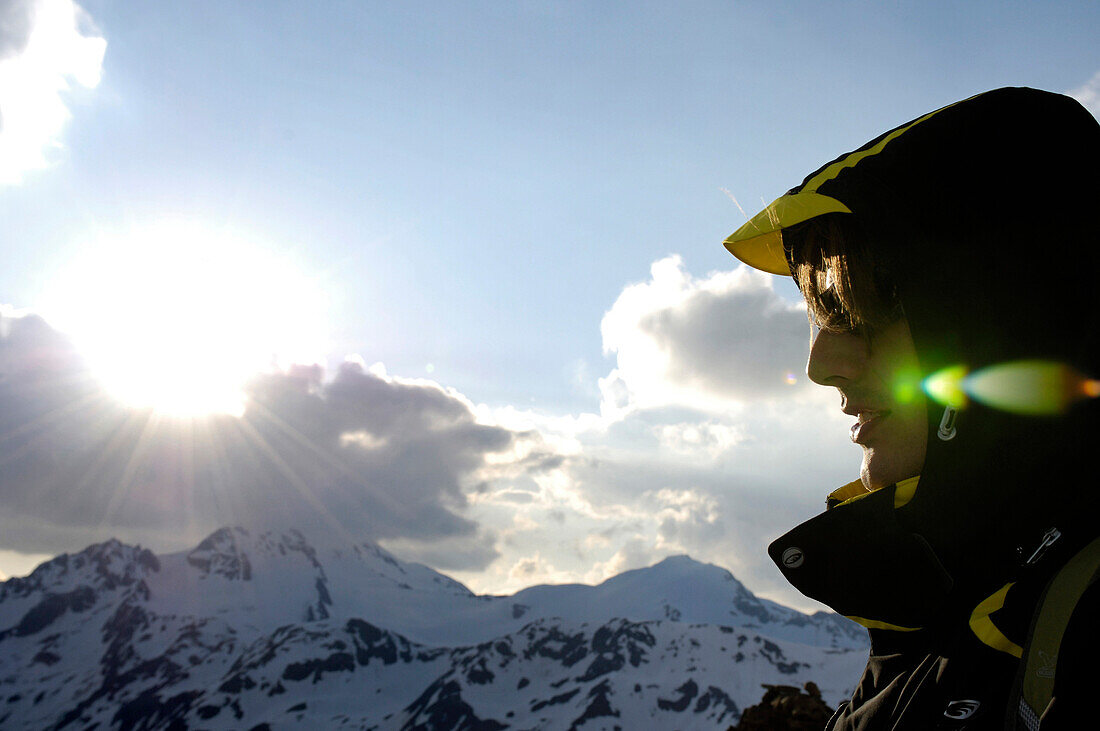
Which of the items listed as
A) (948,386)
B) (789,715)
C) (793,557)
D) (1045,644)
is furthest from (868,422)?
(789,715)

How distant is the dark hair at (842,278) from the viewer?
2125mm

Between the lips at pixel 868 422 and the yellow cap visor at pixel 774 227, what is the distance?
0.64m

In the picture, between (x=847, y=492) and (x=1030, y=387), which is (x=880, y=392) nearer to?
(x=1030, y=387)

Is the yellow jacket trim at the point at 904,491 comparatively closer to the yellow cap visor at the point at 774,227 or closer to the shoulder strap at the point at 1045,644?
the shoulder strap at the point at 1045,644

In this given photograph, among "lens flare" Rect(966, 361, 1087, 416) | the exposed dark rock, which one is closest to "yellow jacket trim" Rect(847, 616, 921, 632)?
"lens flare" Rect(966, 361, 1087, 416)

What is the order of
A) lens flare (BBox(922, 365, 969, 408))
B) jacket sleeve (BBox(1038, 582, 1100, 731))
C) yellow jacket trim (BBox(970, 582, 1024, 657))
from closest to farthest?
jacket sleeve (BBox(1038, 582, 1100, 731)) → yellow jacket trim (BBox(970, 582, 1024, 657)) → lens flare (BBox(922, 365, 969, 408))

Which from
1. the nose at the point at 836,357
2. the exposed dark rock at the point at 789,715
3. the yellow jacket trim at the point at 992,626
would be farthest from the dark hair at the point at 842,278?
the exposed dark rock at the point at 789,715

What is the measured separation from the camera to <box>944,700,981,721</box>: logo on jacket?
5.25 feet

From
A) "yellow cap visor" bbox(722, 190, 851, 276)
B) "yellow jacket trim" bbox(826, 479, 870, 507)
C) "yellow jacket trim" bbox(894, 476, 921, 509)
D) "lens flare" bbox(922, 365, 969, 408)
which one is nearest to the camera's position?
"lens flare" bbox(922, 365, 969, 408)

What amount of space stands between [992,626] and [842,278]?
108cm

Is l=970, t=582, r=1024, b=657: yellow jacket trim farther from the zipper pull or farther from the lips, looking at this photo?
the lips

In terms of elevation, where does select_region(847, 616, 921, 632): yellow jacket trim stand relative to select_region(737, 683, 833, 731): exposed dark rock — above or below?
above

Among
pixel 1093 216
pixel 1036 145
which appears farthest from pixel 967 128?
pixel 1093 216

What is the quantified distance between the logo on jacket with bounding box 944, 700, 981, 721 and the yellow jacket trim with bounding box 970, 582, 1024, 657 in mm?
141
